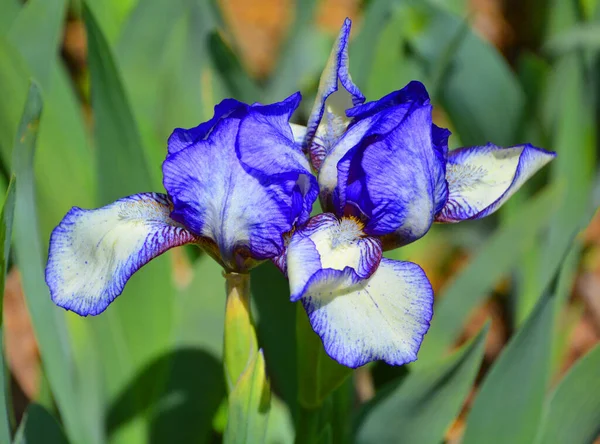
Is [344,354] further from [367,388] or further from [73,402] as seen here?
[367,388]

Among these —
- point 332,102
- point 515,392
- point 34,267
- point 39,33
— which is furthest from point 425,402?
point 39,33

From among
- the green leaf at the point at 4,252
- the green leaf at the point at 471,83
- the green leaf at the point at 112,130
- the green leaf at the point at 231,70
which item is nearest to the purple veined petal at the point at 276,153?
the green leaf at the point at 4,252

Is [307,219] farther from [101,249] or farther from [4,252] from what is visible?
[4,252]

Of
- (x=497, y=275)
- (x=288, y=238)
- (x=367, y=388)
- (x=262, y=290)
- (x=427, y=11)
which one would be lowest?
(x=367, y=388)

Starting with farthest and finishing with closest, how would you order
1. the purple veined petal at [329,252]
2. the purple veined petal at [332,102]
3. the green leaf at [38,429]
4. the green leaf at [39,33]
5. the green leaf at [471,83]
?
the green leaf at [471,83] < the green leaf at [39,33] < the green leaf at [38,429] < the purple veined petal at [332,102] < the purple veined petal at [329,252]

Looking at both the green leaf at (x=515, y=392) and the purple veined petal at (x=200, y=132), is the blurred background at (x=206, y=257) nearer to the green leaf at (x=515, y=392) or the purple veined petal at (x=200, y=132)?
the green leaf at (x=515, y=392)

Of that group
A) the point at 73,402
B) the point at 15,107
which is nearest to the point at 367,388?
the point at 73,402
